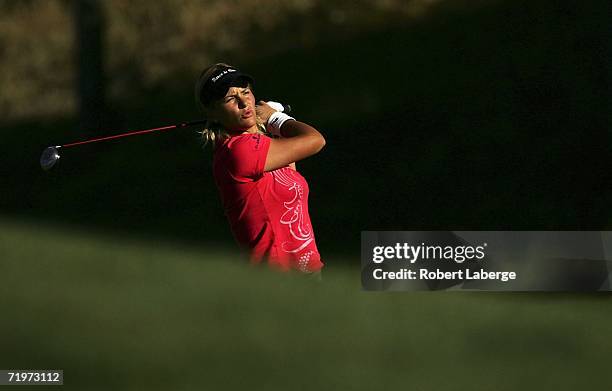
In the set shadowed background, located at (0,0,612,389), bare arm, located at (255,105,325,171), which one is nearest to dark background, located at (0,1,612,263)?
shadowed background, located at (0,0,612,389)

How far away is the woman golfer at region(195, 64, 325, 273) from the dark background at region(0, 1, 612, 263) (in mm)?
4817

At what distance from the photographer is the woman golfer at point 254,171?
5586 millimetres

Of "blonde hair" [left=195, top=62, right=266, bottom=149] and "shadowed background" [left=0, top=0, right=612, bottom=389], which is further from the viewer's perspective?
"shadowed background" [left=0, top=0, right=612, bottom=389]

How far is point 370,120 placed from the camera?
12.2 metres

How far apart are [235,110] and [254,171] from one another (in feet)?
1.04

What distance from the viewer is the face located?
5672mm

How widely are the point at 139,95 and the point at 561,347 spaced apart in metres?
8.02

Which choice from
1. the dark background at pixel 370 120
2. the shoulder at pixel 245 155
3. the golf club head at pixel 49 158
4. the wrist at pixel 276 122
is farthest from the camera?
the dark background at pixel 370 120

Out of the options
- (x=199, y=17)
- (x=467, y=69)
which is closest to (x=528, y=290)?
(x=467, y=69)

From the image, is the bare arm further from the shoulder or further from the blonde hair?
the blonde hair

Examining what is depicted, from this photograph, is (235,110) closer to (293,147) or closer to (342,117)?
(293,147)

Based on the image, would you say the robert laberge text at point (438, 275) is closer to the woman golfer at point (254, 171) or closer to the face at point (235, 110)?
the woman golfer at point (254, 171)

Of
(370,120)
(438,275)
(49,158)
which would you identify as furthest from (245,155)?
(370,120)

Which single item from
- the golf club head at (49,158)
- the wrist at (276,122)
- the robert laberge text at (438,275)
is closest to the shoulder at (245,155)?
the wrist at (276,122)
